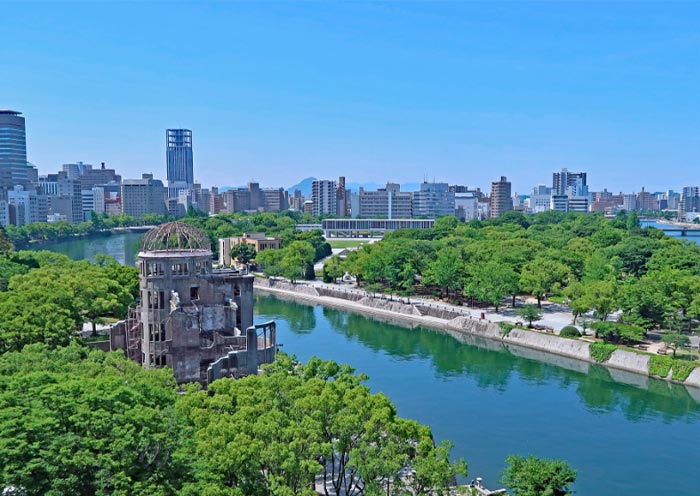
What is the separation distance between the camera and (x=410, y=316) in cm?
6638

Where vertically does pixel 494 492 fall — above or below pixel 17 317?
below

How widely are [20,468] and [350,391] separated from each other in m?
10.2

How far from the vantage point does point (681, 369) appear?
42969mm

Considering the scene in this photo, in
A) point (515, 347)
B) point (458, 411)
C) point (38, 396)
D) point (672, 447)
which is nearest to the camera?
point (38, 396)

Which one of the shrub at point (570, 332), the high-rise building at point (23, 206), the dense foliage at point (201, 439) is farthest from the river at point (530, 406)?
the high-rise building at point (23, 206)

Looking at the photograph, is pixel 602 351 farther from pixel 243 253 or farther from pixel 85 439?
pixel 243 253

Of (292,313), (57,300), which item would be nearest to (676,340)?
(292,313)

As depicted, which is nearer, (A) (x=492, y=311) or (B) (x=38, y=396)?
(B) (x=38, y=396)

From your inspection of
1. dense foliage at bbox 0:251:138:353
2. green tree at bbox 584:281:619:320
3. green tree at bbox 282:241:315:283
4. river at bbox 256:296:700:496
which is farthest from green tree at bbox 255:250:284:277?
green tree at bbox 584:281:619:320

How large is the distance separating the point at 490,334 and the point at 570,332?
7.80 m

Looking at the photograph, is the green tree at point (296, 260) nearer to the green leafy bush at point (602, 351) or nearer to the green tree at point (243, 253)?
the green tree at point (243, 253)

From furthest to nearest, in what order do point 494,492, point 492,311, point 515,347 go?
point 492,311
point 515,347
point 494,492

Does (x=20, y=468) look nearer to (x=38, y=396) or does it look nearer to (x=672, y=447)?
(x=38, y=396)

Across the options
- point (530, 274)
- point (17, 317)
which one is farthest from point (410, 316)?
point (17, 317)
